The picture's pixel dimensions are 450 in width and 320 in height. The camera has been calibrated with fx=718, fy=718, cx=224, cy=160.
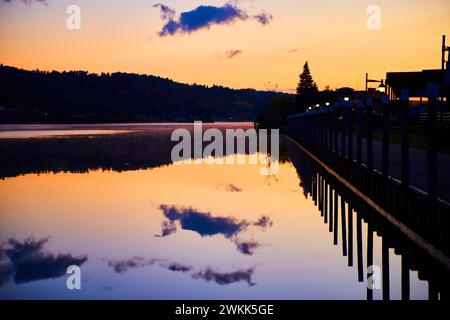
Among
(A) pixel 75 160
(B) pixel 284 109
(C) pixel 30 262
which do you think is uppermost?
(B) pixel 284 109

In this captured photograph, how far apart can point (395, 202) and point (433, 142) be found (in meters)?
3.76

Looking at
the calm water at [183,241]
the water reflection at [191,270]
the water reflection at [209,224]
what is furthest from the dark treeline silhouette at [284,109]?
the water reflection at [191,270]

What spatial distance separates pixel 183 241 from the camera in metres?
18.0

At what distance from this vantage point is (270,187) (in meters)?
30.7

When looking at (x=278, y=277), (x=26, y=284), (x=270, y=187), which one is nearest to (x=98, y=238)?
(x=26, y=284)

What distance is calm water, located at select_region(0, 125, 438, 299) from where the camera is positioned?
1314 centimetres

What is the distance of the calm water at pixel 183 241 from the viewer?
1314cm

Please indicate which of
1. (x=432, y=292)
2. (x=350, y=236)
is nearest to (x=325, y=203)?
(x=350, y=236)

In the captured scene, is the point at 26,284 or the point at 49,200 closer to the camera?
the point at 26,284

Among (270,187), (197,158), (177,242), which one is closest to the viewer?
(177,242)

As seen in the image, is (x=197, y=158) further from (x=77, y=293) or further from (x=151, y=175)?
(x=77, y=293)

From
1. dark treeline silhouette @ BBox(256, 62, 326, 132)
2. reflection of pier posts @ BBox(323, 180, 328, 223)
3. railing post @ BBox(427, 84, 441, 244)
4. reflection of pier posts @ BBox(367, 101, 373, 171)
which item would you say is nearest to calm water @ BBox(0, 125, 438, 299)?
reflection of pier posts @ BBox(323, 180, 328, 223)

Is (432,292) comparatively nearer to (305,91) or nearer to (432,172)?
(432,172)
